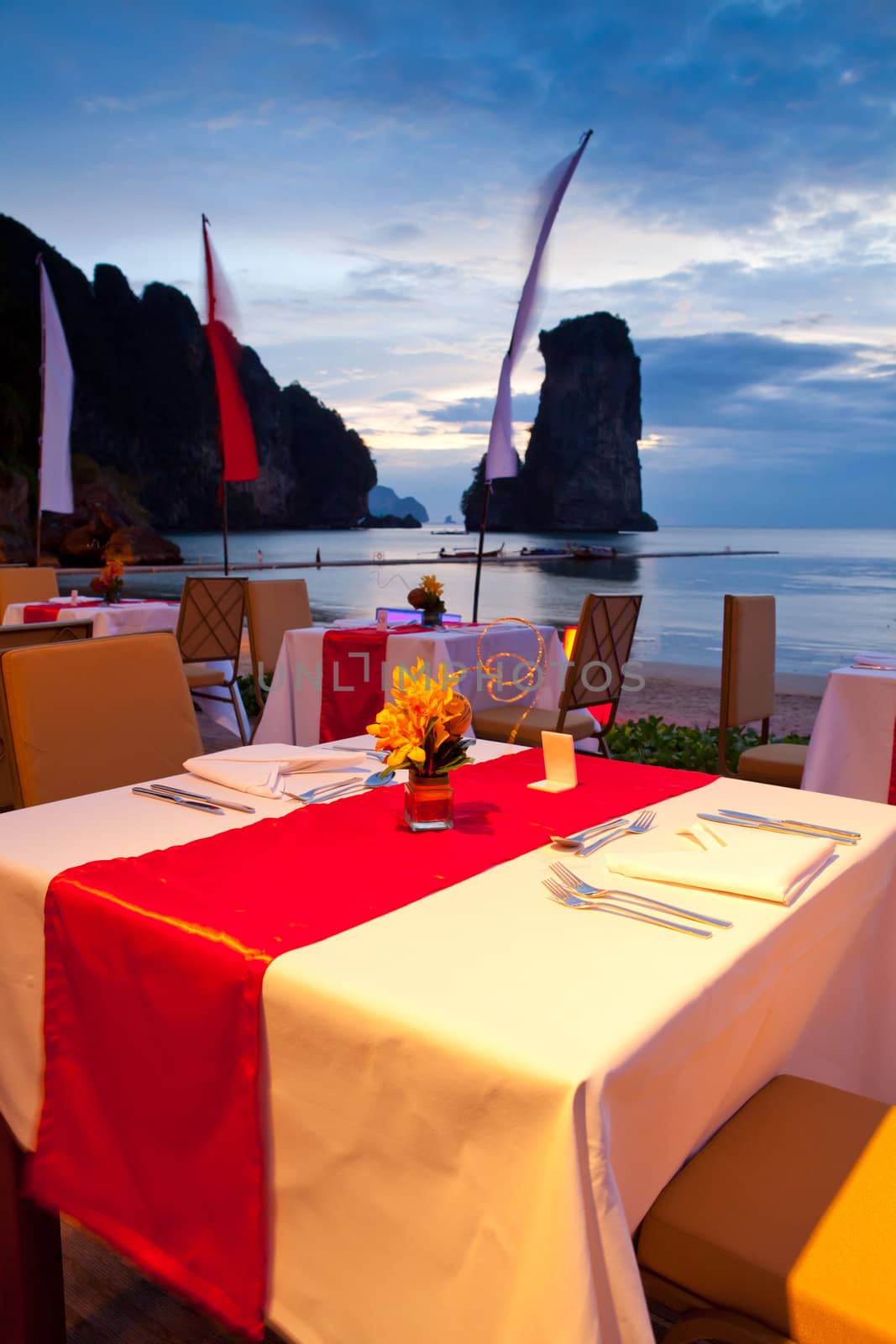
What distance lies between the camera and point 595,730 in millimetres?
3939

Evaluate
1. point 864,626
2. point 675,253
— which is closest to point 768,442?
point 675,253

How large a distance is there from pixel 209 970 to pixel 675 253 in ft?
102

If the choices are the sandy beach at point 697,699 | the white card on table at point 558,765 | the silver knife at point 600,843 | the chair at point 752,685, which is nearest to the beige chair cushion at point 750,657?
the chair at point 752,685

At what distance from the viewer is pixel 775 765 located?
315cm

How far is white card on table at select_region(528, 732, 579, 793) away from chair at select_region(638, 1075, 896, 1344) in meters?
0.59

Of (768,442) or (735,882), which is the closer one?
(735,882)

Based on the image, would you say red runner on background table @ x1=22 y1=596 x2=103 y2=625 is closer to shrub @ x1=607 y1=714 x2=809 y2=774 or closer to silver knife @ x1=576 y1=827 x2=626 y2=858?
shrub @ x1=607 y1=714 x2=809 y2=774

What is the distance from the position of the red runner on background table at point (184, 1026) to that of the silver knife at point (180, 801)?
0.57 feet

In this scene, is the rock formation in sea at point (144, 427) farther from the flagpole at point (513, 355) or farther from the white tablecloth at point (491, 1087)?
the white tablecloth at point (491, 1087)

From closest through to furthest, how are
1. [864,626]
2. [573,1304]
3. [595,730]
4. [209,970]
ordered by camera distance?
1. [573,1304]
2. [209,970]
3. [595,730]
4. [864,626]

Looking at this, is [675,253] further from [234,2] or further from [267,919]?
[267,919]

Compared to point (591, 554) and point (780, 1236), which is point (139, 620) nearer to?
point (780, 1236)

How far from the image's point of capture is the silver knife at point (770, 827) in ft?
4.11

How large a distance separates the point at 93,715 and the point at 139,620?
13.1 ft
